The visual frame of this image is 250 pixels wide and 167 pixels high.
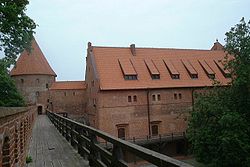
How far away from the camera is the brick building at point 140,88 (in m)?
25.1

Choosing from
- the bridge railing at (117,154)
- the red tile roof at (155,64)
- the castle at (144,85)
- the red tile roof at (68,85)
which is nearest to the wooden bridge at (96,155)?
the bridge railing at (117,154)

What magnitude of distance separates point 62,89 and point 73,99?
2.27 meters

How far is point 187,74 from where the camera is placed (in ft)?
97.0

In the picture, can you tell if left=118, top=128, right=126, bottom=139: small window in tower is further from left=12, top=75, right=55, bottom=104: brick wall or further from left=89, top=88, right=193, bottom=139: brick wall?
left=12, top=75, right=55, bottom=104: brick wall

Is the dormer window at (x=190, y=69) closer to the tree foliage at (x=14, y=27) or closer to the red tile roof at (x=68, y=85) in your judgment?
the red tile roof at (x=68, y=85)

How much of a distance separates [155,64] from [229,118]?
50.9 feet

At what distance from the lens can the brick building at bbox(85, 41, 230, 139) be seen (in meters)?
25.1

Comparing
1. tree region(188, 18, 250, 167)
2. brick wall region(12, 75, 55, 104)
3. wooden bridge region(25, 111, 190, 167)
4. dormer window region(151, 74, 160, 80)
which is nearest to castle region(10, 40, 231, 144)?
dormer window region(151, 74, 160, 80)

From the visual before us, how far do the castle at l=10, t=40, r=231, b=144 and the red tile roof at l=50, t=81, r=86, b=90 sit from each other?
29.9 ft

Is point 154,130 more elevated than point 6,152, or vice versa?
point 6,152

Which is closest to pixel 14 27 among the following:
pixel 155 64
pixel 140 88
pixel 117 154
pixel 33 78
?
pixel 117 154

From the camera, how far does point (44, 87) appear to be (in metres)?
41.4

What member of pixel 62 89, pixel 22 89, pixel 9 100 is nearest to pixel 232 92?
pixel 9 100

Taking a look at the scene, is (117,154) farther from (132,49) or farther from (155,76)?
(132,49)
